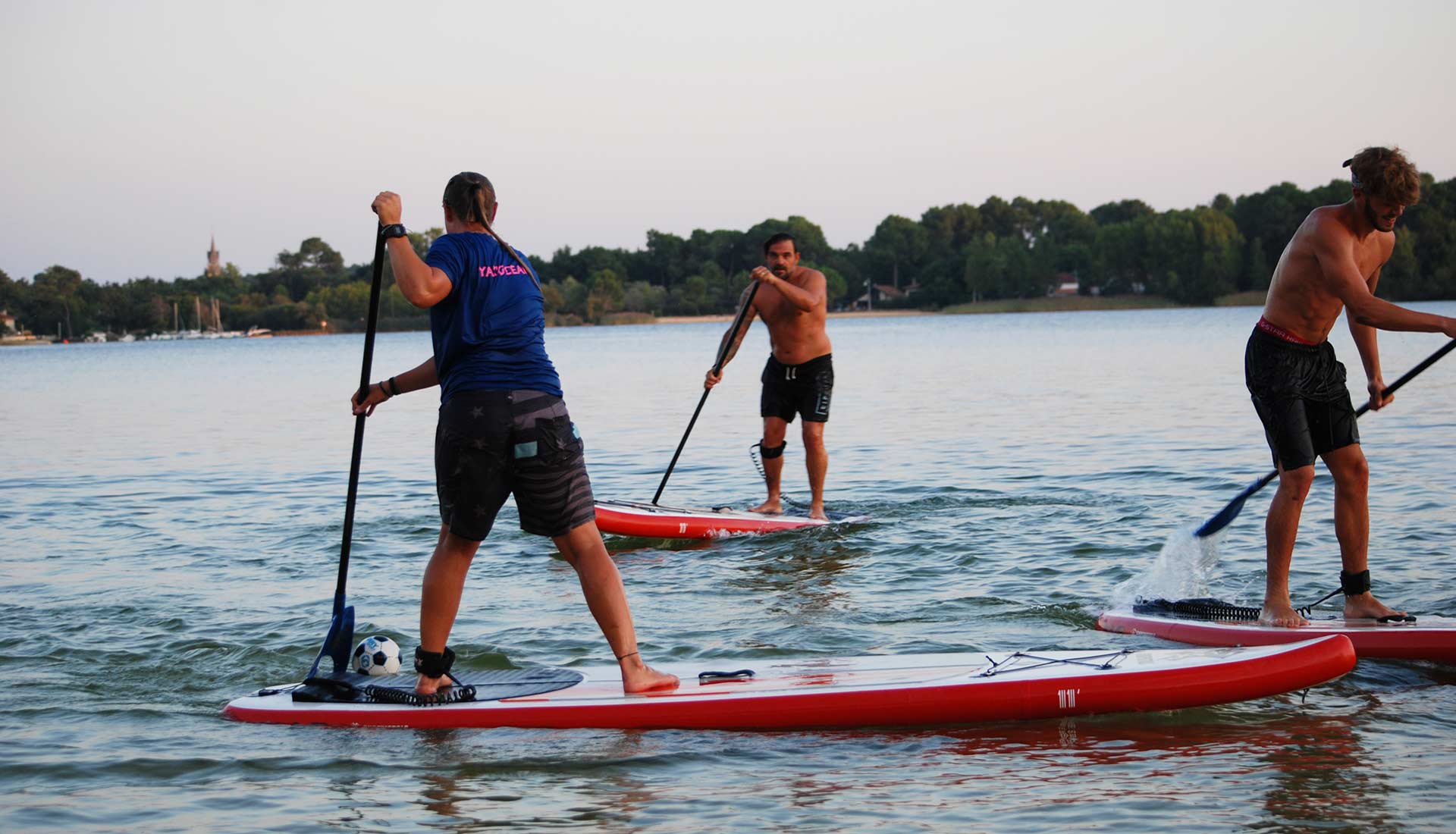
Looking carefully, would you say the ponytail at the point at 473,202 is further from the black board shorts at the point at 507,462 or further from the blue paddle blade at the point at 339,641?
the blue paddle blade at the point at 339,641

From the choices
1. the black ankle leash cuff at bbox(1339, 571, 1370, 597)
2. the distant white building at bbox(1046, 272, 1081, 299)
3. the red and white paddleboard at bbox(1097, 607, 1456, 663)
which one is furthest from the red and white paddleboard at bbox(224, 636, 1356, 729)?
the distant white building at bbox(1046, 272, 1081, 299)

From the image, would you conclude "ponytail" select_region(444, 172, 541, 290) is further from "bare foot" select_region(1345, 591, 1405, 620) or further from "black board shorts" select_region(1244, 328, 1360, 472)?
"bare foot" select_region(1345, 591, 1405, 620)

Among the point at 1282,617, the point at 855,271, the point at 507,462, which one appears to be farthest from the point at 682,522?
the point at 855,271

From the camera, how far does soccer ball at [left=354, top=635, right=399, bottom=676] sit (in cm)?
570

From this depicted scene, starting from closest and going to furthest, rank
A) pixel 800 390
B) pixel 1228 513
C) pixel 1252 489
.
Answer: pixel 1252 489 → pixel 1228 513 → pixel 800 390

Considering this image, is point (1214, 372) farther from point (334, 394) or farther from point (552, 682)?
point (552, 682)

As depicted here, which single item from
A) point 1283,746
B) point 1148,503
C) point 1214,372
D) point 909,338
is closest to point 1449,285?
point 909,338

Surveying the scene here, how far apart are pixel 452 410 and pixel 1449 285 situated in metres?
97.4

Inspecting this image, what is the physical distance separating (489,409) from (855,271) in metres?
146

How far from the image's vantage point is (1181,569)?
23.5 ft

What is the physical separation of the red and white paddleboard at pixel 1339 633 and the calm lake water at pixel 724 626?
0.09 meters

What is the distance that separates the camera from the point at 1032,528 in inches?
389

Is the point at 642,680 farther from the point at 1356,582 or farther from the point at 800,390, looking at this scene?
the point at 800,390

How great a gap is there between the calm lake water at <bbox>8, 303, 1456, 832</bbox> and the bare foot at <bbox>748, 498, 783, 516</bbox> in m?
0.53
